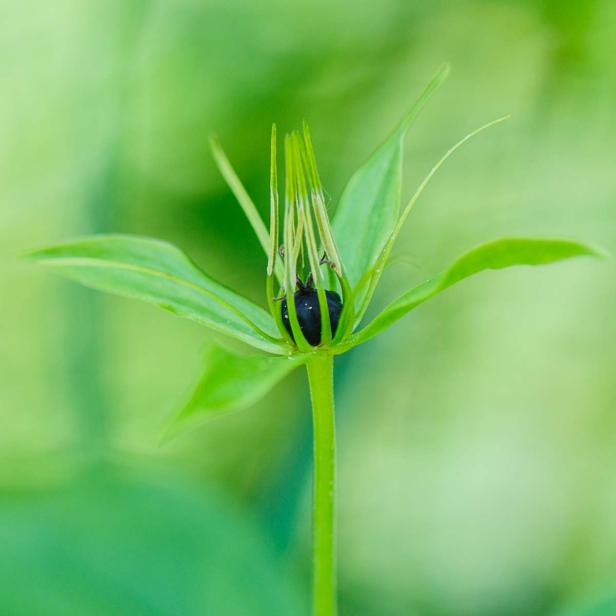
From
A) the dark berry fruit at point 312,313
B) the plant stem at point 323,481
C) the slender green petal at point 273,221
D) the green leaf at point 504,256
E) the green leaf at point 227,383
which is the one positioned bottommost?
the plant stem at point 323,481

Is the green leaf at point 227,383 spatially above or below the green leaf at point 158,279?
below

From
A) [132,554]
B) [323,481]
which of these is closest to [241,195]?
[323,481]

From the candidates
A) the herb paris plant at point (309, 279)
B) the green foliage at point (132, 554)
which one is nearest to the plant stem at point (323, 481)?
the herb paris plant at point (309, 279)

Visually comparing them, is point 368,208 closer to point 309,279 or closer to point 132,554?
point 309,279

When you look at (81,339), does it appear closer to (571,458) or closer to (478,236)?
(478,236)

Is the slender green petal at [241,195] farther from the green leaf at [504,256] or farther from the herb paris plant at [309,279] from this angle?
the green leaf at [504,256]

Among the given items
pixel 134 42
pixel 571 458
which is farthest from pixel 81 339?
pixel 571 458
